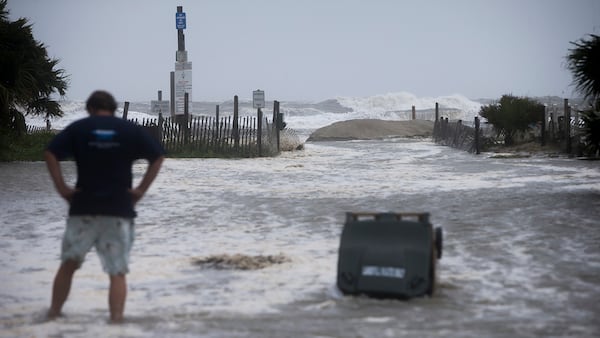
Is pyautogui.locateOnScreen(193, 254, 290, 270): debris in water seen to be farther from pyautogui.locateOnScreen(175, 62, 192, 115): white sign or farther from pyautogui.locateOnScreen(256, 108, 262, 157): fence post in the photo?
pyautogui.locateOnScreen(175, 62, 192, 115): white sign

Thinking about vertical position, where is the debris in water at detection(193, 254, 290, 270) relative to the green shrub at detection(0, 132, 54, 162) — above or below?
below

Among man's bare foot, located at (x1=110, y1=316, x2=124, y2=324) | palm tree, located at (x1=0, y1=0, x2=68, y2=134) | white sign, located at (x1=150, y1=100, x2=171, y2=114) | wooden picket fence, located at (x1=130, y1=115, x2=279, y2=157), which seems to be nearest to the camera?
man's bare foot, located at (x1=110, y1=316, x2=124, y2=324)

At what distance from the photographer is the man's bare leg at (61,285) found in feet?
16.3

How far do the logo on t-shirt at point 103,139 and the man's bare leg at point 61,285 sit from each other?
768 mm

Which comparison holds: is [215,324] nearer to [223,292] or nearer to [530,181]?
[223,292]

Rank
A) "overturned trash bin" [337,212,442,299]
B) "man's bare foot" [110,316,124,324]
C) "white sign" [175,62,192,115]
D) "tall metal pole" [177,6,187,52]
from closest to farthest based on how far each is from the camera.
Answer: "man's bare foot" [110,316,124,324] < "overturned trash bin" [337,212,442,299] < "white sign" [175,62,192,115] < "tall metal pole" [177,6,187,52]

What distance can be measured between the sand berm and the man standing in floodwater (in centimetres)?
3867

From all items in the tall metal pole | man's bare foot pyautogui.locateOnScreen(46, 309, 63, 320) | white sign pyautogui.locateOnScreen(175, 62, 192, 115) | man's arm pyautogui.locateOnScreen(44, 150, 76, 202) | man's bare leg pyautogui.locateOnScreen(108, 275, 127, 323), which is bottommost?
man's bare foot pyautogui.locateOnScreen(46, 309, 63, 320)

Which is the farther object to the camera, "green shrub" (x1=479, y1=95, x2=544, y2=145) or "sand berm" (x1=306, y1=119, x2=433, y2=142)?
"sand berm" (x1=306, y1=119, x2=433, y2=142)

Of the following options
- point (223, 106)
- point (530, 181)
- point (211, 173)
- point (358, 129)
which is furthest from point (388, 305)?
point (223, 106)

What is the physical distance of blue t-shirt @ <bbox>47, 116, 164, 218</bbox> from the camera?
4797 millimetres

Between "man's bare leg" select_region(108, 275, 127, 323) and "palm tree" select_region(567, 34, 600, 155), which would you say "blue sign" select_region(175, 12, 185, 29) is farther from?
"man's bare leg" select_region(108, 275, 127, 323)

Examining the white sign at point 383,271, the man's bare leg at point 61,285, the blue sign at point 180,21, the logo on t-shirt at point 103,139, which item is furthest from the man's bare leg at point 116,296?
the blue sign at point 180,21

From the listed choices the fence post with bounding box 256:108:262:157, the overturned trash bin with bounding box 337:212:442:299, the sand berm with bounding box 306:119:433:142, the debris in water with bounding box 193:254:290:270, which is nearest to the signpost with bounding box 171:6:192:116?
the fence post with bounding box 256:108:262:157
